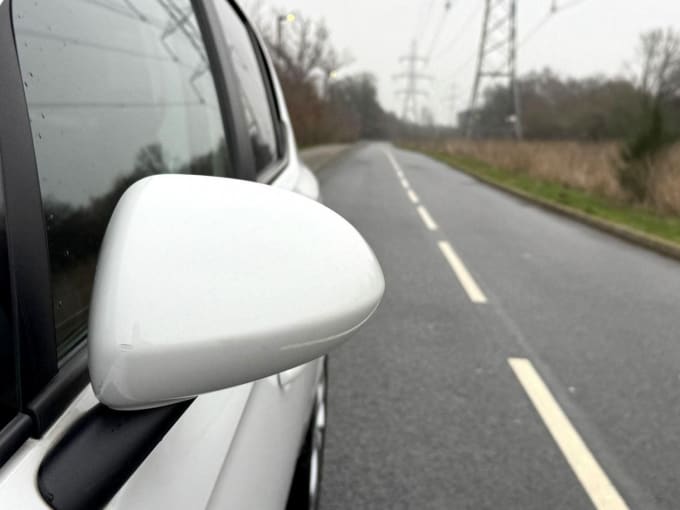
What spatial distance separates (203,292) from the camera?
25.9 inches

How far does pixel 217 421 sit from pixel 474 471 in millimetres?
1963

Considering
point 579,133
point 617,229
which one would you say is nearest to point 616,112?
point 617,229

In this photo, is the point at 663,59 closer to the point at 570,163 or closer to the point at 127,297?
the point at 570,163

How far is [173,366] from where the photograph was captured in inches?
25.6

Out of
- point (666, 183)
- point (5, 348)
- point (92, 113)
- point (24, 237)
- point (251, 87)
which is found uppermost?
point (251, 87)

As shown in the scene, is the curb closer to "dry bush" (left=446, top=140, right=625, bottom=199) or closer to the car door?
"dry bush" (left=446, top=140, right=625, bottom=199)

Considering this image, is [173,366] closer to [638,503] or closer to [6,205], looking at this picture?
[6,205]

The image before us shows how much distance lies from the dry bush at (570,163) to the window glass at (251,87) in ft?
40.5

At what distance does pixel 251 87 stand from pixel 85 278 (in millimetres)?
1669

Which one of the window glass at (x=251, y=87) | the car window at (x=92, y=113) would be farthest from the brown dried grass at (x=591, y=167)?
the car window at (x=92, y=113)

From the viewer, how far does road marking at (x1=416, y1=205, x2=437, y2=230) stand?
990 centimetres

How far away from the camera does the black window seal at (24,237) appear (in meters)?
0.73

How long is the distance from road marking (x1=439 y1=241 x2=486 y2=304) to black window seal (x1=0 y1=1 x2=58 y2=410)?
500 centimetres

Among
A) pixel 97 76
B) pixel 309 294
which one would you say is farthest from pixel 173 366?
pixel 97 76
